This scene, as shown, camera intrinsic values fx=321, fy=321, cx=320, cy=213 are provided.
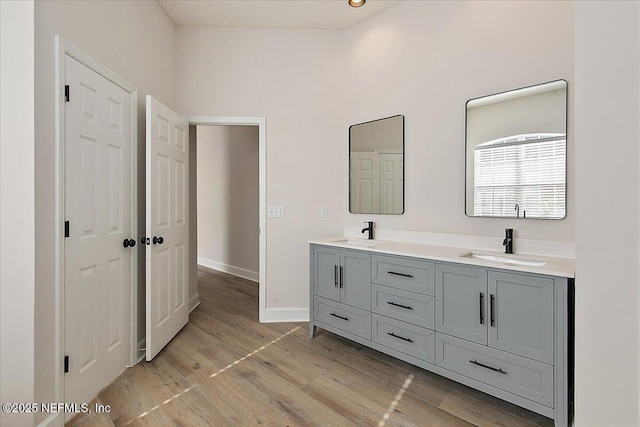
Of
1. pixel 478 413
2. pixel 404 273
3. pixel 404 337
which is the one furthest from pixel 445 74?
pixel 478 413

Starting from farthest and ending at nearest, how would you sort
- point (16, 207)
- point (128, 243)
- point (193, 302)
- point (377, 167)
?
point (193, 302), point (377, 167), point (128, 243), point (16, 207)

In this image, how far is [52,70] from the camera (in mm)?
1636

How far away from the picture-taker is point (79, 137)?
1.84 metres

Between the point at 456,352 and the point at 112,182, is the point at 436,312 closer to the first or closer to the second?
the point at 456,352

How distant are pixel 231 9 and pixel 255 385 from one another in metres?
3.13

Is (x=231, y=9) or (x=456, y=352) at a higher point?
(x=231, y=9)

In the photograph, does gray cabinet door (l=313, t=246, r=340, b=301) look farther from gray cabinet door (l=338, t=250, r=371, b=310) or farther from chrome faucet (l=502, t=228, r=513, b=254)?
chrome faucet (l=502, t=228, r=513, b=254)

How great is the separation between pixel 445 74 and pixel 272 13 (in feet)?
5.53

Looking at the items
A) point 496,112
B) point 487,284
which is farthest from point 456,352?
point 496,112

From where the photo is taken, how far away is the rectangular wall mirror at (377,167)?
287 centimetres

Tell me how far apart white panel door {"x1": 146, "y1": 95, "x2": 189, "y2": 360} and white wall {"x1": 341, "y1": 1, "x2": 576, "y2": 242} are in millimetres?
1654

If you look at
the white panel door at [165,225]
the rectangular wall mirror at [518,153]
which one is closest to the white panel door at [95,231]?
the white panel door at [165,225]

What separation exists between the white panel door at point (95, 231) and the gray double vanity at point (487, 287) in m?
1.49

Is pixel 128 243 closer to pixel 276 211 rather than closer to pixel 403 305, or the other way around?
pixel 276 211
